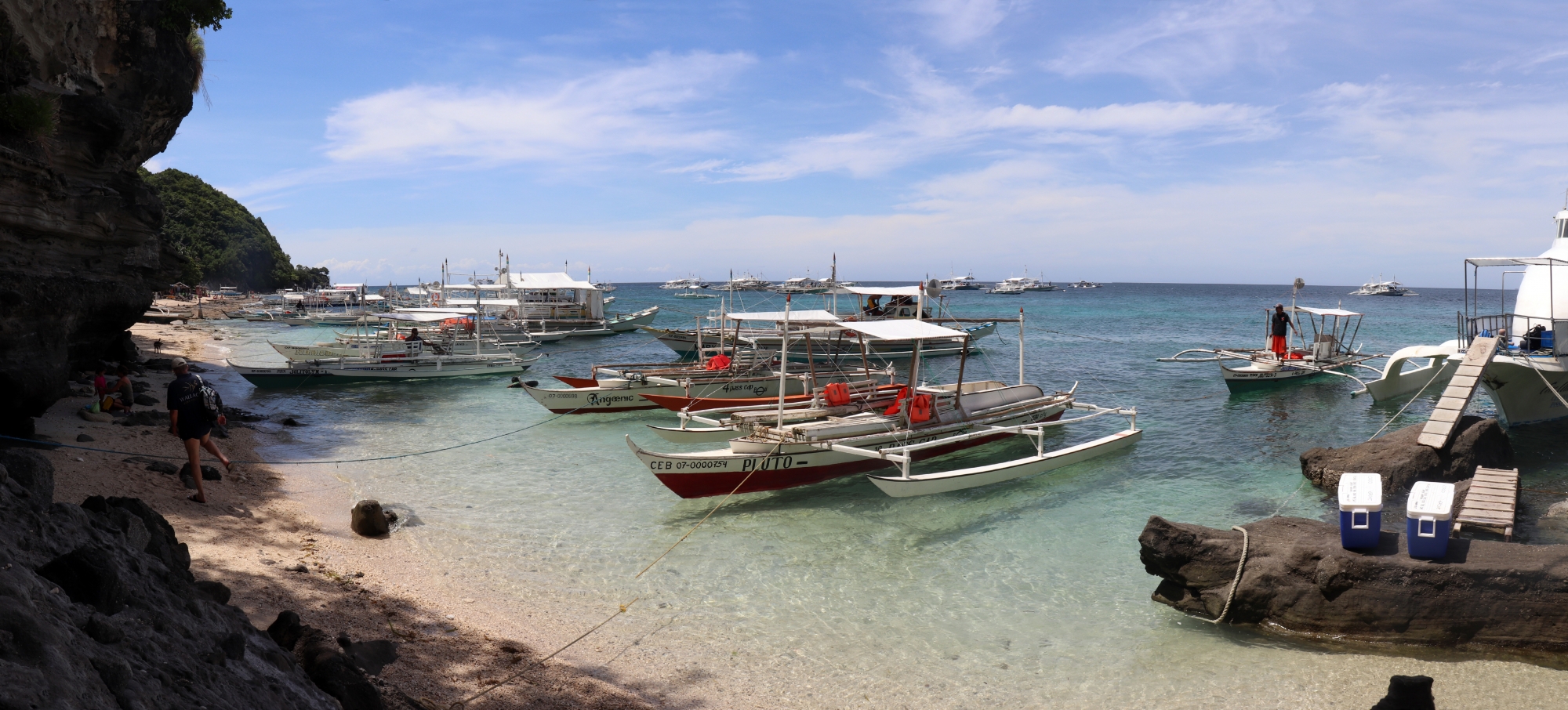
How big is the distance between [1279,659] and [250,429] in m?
19.5

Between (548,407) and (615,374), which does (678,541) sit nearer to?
(548,407)

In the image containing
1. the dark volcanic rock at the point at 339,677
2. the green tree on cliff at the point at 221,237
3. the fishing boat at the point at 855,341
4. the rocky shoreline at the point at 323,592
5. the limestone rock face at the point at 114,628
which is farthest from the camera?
the green tree on cliff at the point at 221,237

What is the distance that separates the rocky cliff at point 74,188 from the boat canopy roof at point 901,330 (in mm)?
12221

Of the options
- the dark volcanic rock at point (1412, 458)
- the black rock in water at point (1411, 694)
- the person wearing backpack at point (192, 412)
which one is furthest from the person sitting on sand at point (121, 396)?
the dark volcanic rock at point (1412, 458)

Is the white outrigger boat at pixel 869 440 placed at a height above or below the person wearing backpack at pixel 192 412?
below

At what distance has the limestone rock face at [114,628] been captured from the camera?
3.44 meters

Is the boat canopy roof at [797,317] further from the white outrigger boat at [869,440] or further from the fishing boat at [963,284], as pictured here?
the fishing boat at [963,284]

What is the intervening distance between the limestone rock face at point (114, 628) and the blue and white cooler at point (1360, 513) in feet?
30.7

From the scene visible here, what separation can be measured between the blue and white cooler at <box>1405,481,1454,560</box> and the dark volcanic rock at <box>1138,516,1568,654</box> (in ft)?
0.44

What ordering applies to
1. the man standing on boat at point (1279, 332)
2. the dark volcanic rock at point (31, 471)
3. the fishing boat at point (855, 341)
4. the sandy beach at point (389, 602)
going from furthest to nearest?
the fishing boat at point (855, 341)
the man standing on boat at point (1279, 332)
the sandy beach at point (389, 602)
the dark volcanic rock at point (31, 471)

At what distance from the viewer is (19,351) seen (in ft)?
37.1

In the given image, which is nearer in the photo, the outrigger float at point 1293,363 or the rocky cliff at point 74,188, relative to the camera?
the rocky cliff at point 74,188

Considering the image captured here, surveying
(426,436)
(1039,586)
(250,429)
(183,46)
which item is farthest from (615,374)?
(1039,586)

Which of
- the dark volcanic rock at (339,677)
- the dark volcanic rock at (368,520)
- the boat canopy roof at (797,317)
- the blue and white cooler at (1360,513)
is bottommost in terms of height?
the dark volcanic rock at (368,520)
